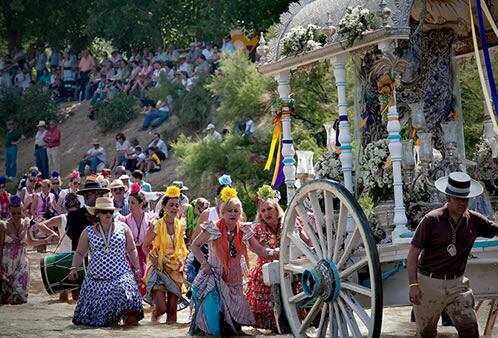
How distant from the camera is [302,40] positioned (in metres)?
11.4

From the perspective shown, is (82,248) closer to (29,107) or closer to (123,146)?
(123,146)

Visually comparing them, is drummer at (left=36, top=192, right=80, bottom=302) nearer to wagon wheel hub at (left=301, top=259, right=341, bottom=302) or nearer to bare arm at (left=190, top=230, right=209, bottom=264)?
bare arm at (left=190, top=230, right=209, bottom=264)

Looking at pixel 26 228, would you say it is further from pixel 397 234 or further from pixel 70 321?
pixel 397 234

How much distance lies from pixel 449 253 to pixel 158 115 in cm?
2522

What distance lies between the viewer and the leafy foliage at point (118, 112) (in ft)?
116

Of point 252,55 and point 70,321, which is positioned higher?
point 252,55

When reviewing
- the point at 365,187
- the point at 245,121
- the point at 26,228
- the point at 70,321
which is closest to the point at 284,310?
the point at 365,187

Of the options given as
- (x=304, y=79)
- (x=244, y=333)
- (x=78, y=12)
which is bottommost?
(x=244, y=333)

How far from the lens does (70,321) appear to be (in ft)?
42.9

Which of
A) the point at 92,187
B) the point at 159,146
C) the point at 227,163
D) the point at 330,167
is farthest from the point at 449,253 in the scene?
the point at 159,146

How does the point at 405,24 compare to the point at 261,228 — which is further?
the point at 261,228

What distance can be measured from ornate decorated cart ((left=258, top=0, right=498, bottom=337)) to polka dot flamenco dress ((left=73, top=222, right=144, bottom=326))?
6.84 feet

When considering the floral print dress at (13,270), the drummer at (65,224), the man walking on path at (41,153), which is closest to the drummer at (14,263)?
the floral print dress at (13,270)

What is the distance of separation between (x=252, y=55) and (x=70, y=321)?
1898 cm
